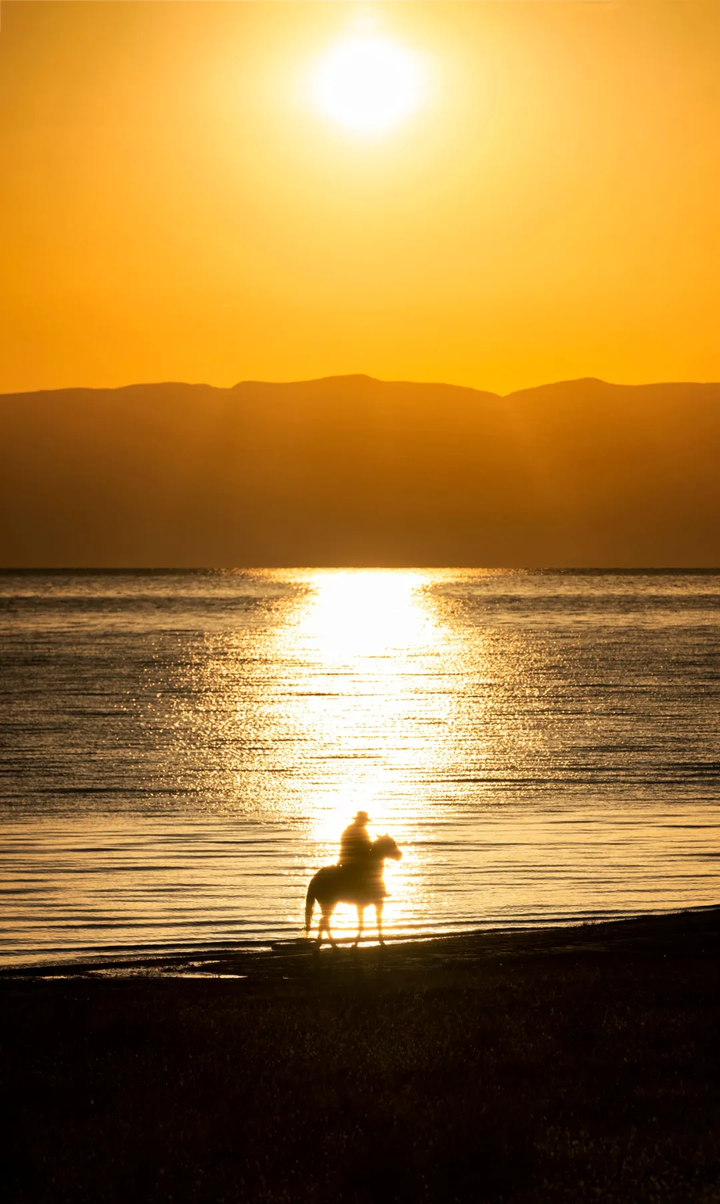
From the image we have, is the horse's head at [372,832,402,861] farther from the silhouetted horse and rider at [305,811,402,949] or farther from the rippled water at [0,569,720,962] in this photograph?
the rippled water at [0,569,720,962]

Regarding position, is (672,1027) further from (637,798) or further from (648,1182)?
(637,798)

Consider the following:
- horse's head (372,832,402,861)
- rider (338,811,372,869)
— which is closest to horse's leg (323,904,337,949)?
rider (338,811,372,869)

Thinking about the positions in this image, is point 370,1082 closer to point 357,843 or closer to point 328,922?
point 357,843

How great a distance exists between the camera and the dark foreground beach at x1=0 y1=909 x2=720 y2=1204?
34.3ft

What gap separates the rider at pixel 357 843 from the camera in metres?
17.3

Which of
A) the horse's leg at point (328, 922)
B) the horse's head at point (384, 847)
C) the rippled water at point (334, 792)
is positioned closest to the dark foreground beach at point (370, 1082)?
the horse's leg at point (328, 922)

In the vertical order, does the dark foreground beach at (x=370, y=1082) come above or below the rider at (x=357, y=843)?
below

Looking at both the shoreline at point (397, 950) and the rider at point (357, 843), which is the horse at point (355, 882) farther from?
the shoreline at point (397, 950)

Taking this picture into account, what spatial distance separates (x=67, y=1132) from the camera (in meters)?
11.3

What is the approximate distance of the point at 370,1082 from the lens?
41.1ft

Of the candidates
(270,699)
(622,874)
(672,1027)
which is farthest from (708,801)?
(270,699)

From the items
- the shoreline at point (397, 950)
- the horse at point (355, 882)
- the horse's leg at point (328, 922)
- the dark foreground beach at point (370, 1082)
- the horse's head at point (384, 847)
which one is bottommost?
the dark foreground beach at point (370, 1082)

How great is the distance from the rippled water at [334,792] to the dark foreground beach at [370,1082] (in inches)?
164

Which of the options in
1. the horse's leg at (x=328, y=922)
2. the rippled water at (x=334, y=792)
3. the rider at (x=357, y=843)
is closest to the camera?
the rider at (x=357, y=843)
